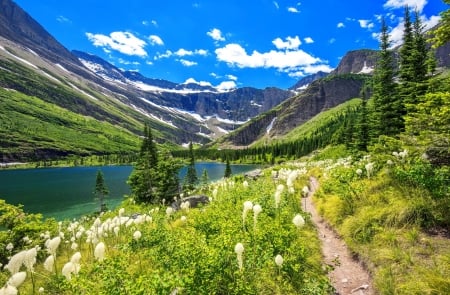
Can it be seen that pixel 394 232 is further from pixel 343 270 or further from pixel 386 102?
pixel 386 102

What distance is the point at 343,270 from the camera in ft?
26.2

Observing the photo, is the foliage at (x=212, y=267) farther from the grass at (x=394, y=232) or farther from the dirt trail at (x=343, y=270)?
the grass at (x=394, y=232)

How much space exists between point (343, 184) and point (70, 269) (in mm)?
10550

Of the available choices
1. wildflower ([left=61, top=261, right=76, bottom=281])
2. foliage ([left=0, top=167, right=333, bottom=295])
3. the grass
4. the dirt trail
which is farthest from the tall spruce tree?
wildflower ([left=61, top=261, right=76, bottom=281])

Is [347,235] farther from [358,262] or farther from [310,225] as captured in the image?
[310,225]

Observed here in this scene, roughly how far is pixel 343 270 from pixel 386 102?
22706mm

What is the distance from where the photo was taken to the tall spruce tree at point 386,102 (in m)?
24.7

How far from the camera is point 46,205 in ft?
183

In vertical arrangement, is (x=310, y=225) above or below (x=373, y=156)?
below

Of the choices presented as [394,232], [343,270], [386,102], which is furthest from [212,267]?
[386,102]

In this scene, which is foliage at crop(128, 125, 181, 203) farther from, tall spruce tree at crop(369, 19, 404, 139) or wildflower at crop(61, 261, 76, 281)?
wildflower at crop(61, 261, 76, 281)

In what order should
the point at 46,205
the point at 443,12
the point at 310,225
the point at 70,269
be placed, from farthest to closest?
the point at 46,205
the point at 310,225
the point at 443,12
the point at 70,269

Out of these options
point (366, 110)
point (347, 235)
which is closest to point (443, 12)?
point (347, 235)

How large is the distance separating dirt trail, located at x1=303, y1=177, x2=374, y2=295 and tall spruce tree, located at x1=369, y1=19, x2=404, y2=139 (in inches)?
672
